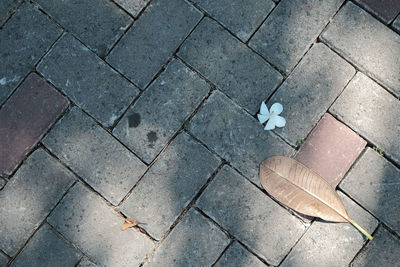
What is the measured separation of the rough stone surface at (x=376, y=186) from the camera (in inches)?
105

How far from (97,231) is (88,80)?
2.95 ft

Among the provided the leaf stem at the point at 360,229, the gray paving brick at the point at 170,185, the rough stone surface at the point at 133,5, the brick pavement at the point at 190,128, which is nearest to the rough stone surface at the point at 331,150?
the brick pavement at the point at 190,128

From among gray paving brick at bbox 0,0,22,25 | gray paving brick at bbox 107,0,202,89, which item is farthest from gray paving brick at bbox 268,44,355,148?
gray paving brick at bbox 0,0,22,25

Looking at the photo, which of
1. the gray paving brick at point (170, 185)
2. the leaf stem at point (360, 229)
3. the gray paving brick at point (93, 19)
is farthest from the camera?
the gray paving brick at point (93, 19)

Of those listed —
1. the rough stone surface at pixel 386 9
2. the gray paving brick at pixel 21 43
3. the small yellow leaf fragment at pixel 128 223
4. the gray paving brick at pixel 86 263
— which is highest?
the rough stone surface at pixel 386 9

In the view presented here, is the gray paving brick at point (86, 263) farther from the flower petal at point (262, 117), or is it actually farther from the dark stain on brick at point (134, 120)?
the flower petal at point (262, 117)

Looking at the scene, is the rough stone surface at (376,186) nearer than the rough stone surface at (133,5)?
Yes

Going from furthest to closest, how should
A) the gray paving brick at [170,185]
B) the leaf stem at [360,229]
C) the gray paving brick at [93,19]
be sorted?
the gray paving brick at [93,19]
the gray paving brick at [170,185]
the leaf stem at [360,229]

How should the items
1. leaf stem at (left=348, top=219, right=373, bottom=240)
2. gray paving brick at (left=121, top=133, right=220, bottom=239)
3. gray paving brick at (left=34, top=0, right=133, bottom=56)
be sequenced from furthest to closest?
gray paving brick at (left=34, top=0, right=133, bottom=56) < gray paving brick at (left=121, top=133, right=220, bottom=239) < leaf stem at (left=348, top=219, right=373, bottom=240)

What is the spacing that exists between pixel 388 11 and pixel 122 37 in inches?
63.5

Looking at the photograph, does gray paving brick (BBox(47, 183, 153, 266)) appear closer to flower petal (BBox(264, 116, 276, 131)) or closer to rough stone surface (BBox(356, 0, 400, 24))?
flower petal (BBox(264, 116, 276, 131))

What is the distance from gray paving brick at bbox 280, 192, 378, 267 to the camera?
266 centimetres

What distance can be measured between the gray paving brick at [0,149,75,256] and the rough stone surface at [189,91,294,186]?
0.85 meters

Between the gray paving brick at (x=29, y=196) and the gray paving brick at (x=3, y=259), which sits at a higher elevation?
the gray paving brick at (x=29, y=196)
